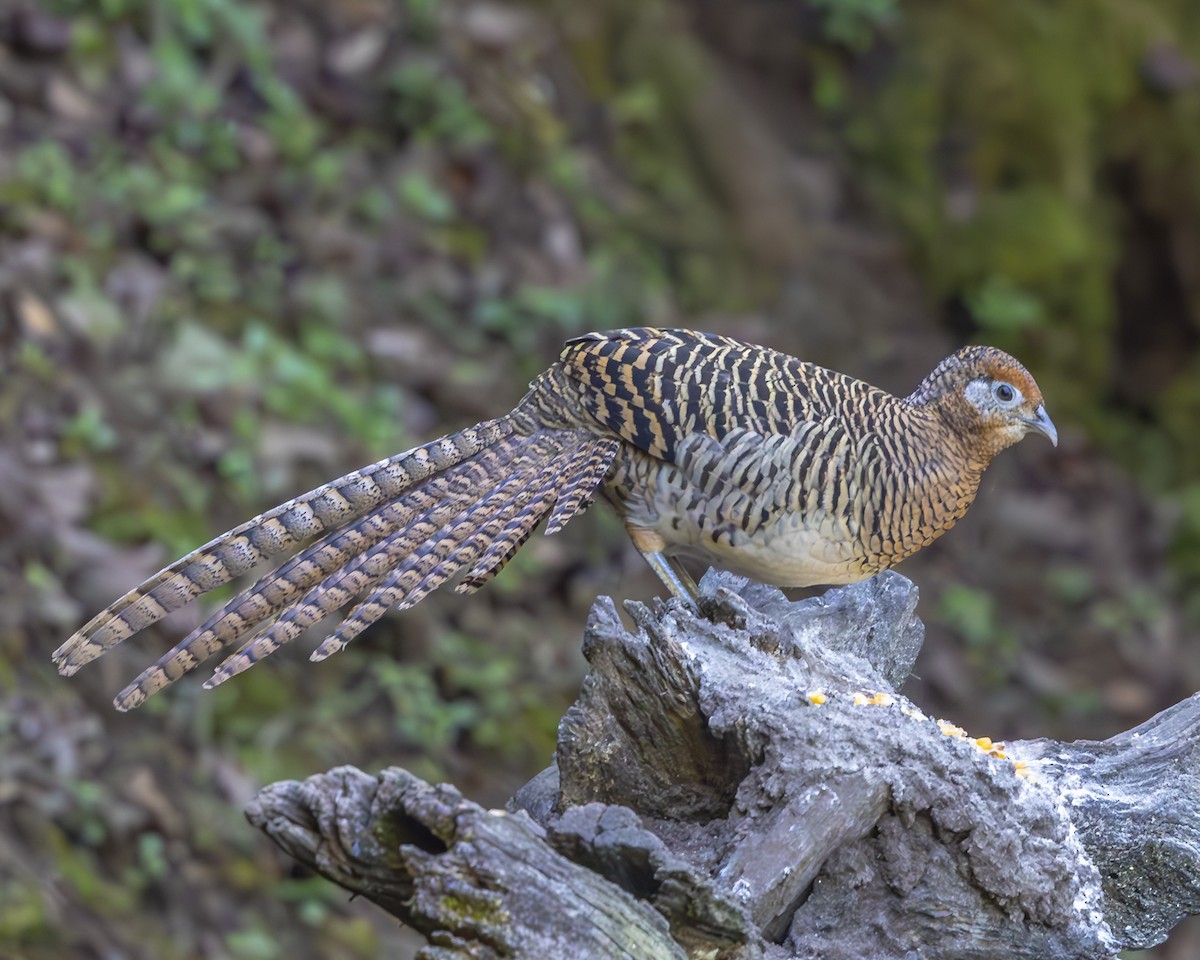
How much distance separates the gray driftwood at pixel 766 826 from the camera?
2.51 m

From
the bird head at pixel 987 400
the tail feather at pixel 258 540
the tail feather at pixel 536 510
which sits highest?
the bird head at pixel 987 400

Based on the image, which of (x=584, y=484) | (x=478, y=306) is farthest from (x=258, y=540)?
(x=478, y=306)

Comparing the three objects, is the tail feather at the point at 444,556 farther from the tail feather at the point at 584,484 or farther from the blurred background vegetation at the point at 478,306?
the blurred background vegetation at the point at 478,306

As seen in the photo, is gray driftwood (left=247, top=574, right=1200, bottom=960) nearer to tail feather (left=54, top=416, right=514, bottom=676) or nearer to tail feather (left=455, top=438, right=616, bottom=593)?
tail feather (left=455, top=438, right=616, bottom=593)

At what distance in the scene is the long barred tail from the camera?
10.7ft

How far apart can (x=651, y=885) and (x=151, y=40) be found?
558cm

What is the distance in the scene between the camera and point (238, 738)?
5.75 metres

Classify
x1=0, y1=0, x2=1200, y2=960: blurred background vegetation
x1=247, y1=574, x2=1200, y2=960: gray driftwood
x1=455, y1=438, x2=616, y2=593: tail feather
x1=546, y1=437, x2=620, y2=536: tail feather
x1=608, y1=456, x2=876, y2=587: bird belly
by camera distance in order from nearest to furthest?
1. x1=247, y1=574, x2=1200, y2=960: gray driftwood
2. x1=455, y1=438, x2=616, y2=593: tail feather
3. x1=546, y1=437, x2=620, y2=536: tail feather
4. x1=608, y1=456, x2=876, y2=587: bird belly
5. x1=0, y1=0, x2=1200, y2=960: blurred background vegetation

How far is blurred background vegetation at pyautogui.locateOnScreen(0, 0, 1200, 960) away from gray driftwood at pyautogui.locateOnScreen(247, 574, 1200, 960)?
2.56m

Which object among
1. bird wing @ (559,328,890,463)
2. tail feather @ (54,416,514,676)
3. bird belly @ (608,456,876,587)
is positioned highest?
bird wing @ (559,328,890,463)

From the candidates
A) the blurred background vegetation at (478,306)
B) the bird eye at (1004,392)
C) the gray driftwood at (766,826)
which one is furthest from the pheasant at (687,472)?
the blurred background vegetation at (478,306)

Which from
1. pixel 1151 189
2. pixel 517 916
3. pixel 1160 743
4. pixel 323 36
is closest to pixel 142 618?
pixel 517 916

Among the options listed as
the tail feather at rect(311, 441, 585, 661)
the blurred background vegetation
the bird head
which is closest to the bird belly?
the tail feather at rect(311, 441, 585, 661)

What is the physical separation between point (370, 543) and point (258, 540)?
0.27 meters
